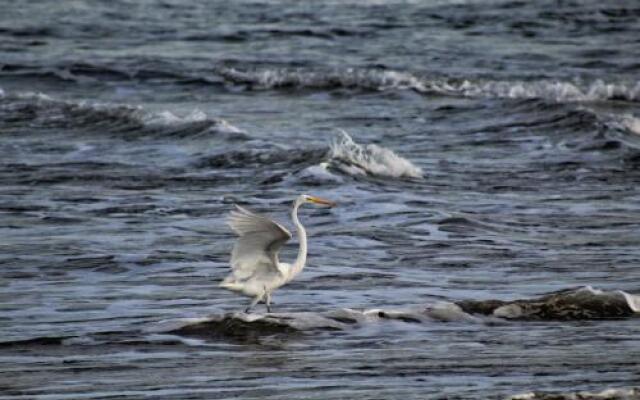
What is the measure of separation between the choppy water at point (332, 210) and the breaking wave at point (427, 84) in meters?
0.06

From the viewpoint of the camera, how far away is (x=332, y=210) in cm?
1333

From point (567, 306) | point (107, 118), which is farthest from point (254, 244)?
point (107, 118)

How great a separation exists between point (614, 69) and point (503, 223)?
13175 mm

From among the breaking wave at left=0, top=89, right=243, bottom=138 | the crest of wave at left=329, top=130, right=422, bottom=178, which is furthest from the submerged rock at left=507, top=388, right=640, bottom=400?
the breaking wave at left=0, top=89, right=243, bottom=138

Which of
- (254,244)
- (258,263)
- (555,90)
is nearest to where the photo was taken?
(254,244)

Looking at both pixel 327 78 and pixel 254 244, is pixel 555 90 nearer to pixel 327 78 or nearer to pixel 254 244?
pixel 327 78

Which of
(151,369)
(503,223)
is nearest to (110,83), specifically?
(503,223)

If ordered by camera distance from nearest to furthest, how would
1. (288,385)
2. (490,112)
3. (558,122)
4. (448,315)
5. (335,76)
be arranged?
(288,385), (448,315), (558,122), (490,112), (335,76)

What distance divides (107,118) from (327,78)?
200 inches

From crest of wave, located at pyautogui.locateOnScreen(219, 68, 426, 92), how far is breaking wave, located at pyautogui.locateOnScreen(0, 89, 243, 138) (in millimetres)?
3440

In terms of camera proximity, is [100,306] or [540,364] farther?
[100,306]

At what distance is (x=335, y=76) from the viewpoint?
24.1 metres

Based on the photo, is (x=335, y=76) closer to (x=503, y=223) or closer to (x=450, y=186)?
(x=450, y=186)

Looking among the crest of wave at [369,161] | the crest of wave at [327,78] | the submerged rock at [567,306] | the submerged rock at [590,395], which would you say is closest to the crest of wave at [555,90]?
the crest of wave at [327,78]
